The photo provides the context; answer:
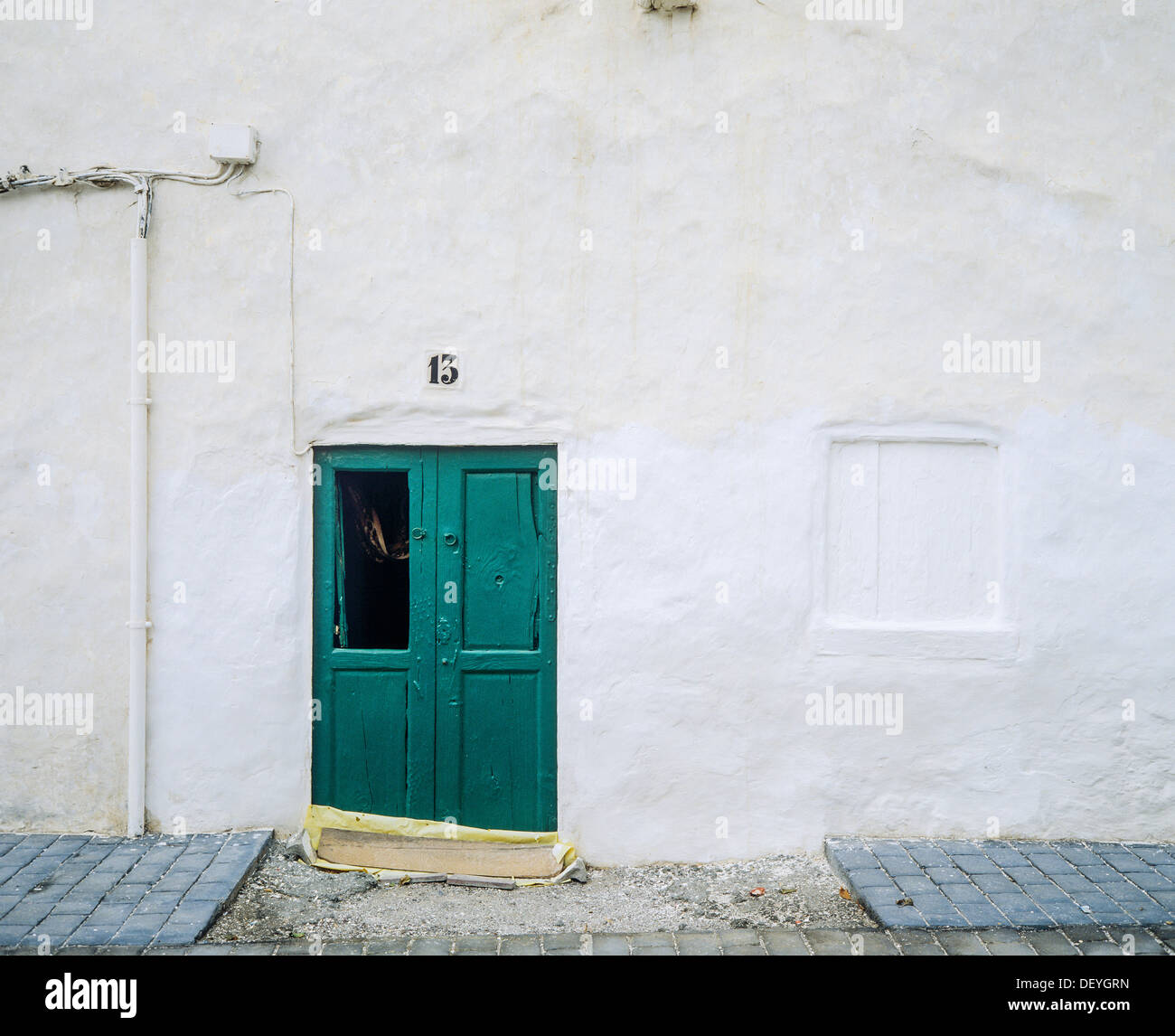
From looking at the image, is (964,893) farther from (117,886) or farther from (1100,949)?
A: (117,886)

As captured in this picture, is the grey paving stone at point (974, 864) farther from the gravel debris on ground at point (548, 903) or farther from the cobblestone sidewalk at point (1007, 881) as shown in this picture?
the gravel debris on ground at point (548, 903)

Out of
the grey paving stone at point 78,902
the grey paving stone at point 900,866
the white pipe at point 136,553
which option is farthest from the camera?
the white pipe at point 136,553

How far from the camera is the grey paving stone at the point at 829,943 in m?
4.36

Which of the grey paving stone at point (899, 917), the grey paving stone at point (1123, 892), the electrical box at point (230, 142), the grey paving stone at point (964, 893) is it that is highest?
the electrical box at point (230, 142)

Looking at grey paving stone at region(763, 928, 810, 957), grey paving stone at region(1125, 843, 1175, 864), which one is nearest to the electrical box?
grey paving stone at region(763, 928, 810, 957)

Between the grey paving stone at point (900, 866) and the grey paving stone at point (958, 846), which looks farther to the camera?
the grey paving stone at point (958, 846)

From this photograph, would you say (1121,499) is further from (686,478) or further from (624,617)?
(624,617)

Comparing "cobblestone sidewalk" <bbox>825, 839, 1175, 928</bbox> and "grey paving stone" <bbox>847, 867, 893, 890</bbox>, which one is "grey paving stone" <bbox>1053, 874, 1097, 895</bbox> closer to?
"cobblestone sidewalk" <bbox>825, 839, 1175, 928</bbox>

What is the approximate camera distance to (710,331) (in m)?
5.54

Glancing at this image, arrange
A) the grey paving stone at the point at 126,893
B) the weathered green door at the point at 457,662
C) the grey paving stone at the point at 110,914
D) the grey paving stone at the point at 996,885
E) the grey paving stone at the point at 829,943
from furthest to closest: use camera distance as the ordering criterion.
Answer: the weathered green door at the point at 457,662 → the grey paving stone at the point at 996,885 → the grey paving stone at the point at 126,893 → the grey paving stone at the point at 110,914 → the grey paving stone at the point at 829,943

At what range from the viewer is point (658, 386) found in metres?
5.54

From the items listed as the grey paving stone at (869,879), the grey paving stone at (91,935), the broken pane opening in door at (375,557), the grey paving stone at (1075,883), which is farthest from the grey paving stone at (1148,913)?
the grey paving stone at (91,935)

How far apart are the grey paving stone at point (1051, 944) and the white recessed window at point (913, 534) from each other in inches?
65.9

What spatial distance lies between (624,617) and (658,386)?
1.26 metres
